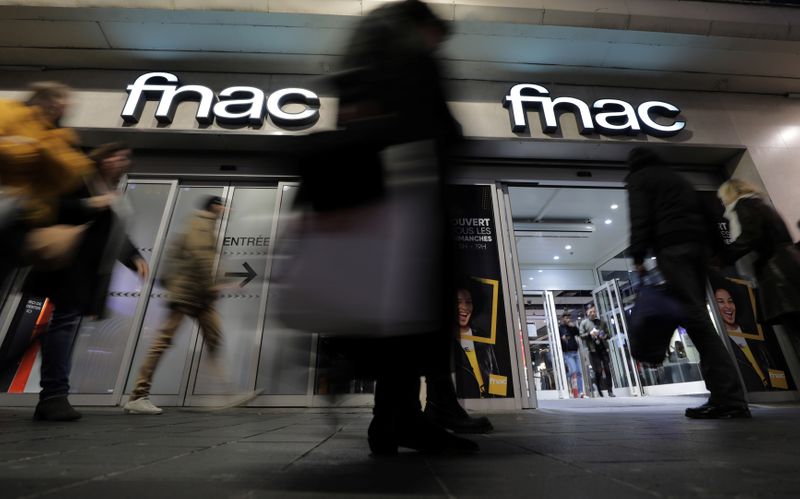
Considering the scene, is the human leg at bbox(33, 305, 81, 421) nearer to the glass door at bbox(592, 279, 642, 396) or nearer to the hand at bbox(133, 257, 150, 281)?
the hand at bbox(133, 257, 150, 281)

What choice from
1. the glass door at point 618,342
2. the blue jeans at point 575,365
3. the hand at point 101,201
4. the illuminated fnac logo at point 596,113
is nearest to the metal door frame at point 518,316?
the illuminated fnac logo at point 596,113

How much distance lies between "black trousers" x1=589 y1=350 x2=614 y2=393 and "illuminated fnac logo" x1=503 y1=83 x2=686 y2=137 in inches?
197

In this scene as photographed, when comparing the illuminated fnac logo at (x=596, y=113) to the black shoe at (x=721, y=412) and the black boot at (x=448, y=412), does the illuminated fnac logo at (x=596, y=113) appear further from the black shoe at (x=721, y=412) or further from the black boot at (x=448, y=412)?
the black boot at (x=448, y=412)

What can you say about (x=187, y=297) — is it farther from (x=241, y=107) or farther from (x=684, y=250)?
(x=684, y=250)

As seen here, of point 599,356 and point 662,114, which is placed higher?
point 662,114

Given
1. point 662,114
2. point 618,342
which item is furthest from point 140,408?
→ point 618,342

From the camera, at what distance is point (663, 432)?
1685 millimetres

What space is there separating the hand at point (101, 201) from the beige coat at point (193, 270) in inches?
36.3

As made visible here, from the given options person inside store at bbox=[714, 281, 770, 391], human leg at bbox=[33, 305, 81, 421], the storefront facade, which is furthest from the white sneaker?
person inside store at bbox=[714, 281, 770, 391]

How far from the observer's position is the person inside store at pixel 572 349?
9195 millimetres

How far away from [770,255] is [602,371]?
6140 mm

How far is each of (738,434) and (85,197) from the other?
3.83 meters

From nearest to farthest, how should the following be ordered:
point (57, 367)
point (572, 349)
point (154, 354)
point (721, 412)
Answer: point (721, 412)
point (57, 367)
point (154, 354)
point (572, 349)

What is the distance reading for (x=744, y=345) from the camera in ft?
16.4
